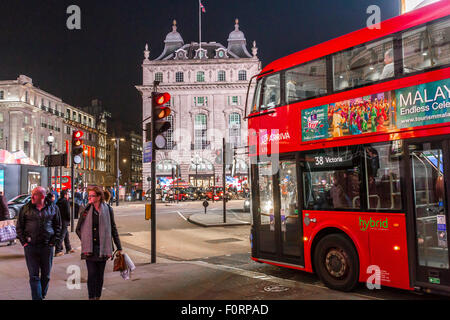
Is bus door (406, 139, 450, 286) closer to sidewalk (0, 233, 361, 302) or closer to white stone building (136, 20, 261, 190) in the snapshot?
sidewalk (0, 233, 361, 302)

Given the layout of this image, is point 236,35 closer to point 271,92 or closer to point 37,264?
point 271,92

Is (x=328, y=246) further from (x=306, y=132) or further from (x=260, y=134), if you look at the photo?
(x=260, y=134)

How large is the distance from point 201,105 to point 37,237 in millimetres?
68944

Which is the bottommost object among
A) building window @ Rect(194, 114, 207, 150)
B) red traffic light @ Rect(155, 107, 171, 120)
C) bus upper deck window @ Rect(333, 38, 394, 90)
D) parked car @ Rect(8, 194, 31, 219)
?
parked car @ Rect(8, 194, 31, 219)

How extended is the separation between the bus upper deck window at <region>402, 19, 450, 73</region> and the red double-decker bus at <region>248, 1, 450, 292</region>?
15mm

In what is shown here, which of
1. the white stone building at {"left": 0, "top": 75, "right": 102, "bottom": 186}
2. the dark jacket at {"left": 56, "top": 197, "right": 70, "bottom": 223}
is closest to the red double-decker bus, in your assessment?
the dark jacket at {"left": 56, "top": 197, "right": 70, "bottom": 223}

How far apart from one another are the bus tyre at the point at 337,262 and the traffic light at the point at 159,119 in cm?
448

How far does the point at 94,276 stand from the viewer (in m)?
5.88

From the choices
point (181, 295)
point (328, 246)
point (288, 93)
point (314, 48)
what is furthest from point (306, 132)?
point (181, 295)

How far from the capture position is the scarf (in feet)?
18.9

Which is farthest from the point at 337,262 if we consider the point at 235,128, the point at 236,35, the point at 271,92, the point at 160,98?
the point at 236,35

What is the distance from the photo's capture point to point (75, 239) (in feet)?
48.8

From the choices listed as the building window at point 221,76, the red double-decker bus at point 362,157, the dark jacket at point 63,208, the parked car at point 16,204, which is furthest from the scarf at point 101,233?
the building window at point 221,76
